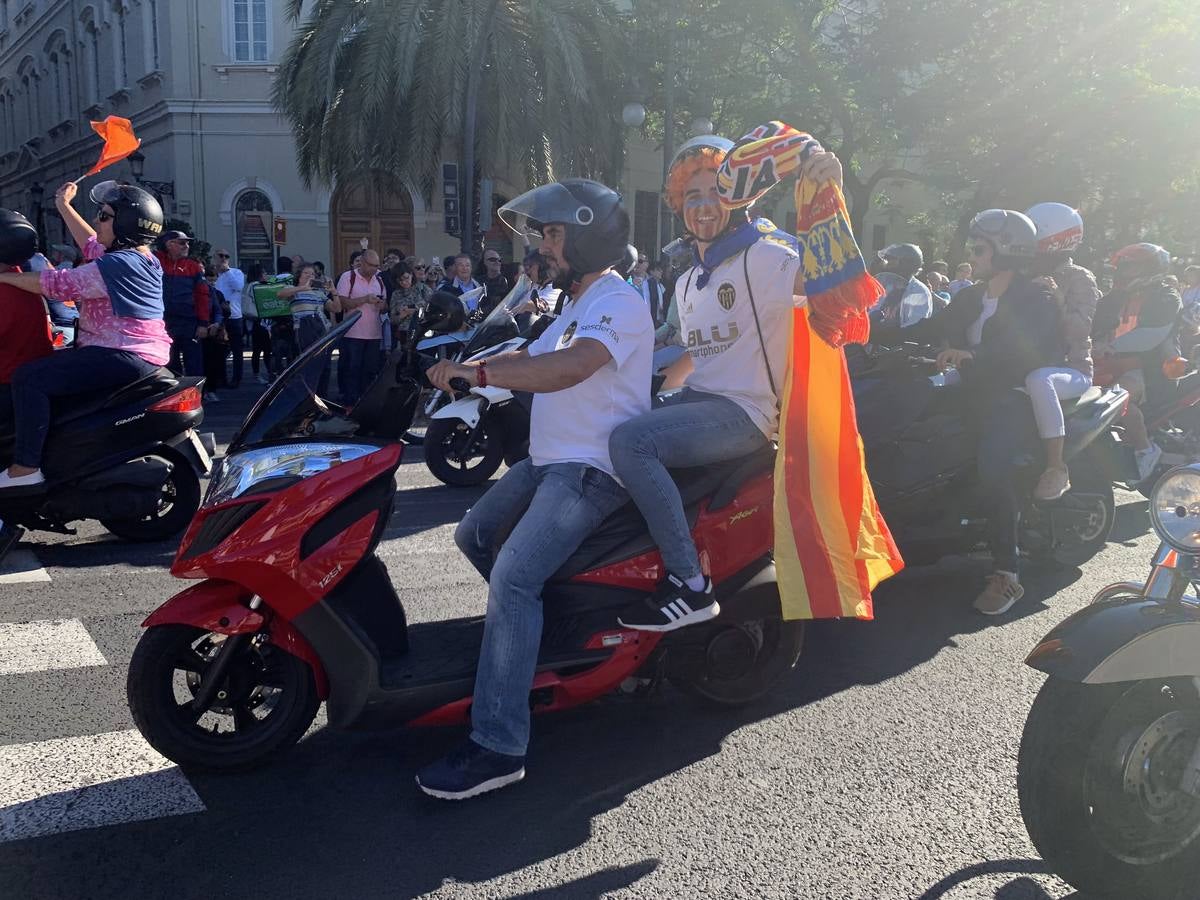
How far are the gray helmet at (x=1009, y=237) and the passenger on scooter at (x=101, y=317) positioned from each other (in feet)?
13.5

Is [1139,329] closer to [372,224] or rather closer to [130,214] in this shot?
[130,214]

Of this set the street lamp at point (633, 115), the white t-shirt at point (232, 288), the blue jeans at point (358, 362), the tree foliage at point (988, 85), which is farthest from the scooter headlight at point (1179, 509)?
the tree foliage at point (988, 85)

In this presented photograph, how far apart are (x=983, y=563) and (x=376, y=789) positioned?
4031mm

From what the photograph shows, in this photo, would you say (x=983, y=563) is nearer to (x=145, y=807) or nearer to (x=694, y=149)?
(x=694, y=149)

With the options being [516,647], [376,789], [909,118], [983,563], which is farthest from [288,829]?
[909,118]

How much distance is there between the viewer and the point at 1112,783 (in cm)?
262

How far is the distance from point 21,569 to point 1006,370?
5043 mm

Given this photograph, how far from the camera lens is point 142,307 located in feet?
18.8

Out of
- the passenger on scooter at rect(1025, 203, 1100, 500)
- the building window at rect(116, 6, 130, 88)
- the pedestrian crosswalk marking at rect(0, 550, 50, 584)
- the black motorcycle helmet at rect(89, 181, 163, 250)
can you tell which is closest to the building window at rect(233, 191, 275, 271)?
the building window at rect(116, 6, 130, 88)

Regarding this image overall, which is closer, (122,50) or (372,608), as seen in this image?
(372,608)

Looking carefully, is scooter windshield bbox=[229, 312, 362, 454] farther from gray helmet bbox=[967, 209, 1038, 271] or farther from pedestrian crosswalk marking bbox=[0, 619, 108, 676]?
gray helmet bbox=[967, 209, 1038, 271]

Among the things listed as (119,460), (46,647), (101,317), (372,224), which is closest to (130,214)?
(101,317)

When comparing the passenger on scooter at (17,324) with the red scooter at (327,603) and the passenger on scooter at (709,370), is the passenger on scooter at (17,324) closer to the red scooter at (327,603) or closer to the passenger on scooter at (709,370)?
the red scooter at (327,603)

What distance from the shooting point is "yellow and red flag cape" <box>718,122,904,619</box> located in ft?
11.2
